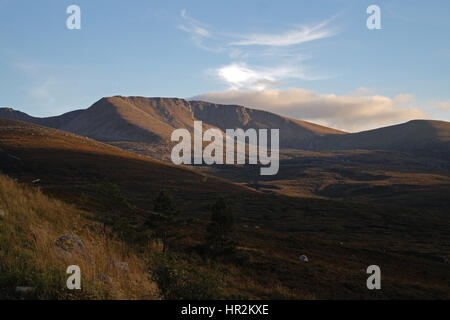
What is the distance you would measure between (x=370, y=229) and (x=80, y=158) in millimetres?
80729

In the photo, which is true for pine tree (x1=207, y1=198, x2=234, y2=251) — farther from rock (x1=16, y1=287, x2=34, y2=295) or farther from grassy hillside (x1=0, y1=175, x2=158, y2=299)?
rock (x1=16, y1=287, x2=34, y2=295)

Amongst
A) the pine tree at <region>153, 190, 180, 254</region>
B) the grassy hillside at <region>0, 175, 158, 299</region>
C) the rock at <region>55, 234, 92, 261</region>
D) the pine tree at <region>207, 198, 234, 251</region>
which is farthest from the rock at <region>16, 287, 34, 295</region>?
the pine tree at <region>207, 198, 234, 251</region>

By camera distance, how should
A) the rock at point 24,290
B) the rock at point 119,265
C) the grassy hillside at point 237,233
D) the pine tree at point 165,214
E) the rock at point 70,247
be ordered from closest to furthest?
the rock at point 24,290
the rock at point 70,247
the rock at point 119,265
the grassy hillside at point 237,233
the pine tree at point 165,214

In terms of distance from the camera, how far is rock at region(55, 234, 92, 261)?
706 centimetres

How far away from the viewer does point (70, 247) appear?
297 inches

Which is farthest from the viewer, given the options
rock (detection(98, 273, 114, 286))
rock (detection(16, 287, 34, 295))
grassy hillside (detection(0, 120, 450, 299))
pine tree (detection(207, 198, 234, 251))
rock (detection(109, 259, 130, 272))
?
pine tree (detection(207, 198, 234, 251))

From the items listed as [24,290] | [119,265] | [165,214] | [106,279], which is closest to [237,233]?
[165,214]

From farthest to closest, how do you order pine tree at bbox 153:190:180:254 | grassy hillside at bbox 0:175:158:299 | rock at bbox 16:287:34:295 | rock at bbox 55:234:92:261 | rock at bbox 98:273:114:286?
1. pine tree at bbox 153:190:180:254
2. rock at bbox 55:234:92:261
3. rock at bbox 98:273:114:286
4. grassy hillside at bbox 0:175:158:299
5. rock at bbox 16:287:34:295

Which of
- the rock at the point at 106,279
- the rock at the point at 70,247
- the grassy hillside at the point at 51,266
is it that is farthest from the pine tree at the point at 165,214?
the rock at the point at 106,279

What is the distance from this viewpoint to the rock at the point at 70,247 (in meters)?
7.06

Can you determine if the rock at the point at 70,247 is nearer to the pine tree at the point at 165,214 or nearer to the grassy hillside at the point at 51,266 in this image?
the grassy hillside at the point at 51,266

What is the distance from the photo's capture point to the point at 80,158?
330 ft

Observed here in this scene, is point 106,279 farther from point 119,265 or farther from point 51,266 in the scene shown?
point 119,265
